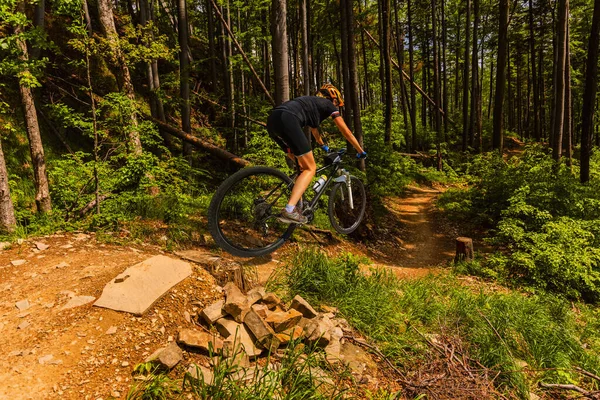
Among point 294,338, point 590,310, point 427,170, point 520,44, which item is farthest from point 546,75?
point 294,338

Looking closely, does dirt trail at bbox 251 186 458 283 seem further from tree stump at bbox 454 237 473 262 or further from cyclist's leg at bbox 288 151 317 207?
cyclist's leg at bbox 288 151 317 207

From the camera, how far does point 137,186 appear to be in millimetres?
5680

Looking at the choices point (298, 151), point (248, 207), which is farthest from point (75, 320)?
point (298, 151)

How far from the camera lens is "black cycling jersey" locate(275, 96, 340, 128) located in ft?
13.5

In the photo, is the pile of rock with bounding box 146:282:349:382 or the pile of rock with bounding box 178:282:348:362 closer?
the pile of rock with bounding box 146:282:349:382

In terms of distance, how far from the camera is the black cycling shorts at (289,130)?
4.04 meters

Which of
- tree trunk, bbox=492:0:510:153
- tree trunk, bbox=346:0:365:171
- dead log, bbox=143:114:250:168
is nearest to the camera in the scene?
dead log, bbox=143:114:250:168

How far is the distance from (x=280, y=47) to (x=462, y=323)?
18.9ft

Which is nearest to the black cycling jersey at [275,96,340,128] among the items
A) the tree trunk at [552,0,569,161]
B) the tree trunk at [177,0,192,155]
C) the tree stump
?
the tree stump

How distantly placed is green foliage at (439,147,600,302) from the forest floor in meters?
6.51

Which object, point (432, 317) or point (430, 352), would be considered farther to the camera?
point (432, 317)

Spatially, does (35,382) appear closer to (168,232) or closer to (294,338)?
(294,338)

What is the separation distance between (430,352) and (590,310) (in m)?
5.16

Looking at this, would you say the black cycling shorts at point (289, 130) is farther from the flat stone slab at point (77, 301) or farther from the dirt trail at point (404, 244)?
the flat stone slab at point (77, 301)
